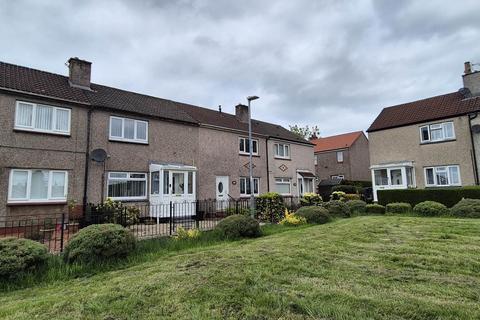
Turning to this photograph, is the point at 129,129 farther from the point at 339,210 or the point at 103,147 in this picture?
the point at 339,210

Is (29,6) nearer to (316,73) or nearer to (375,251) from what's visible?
(375,251)

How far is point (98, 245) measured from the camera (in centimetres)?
690

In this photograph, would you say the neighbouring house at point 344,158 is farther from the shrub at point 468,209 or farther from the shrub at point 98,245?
the shrub at point 98,245

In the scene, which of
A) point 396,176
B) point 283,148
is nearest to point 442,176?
point 396,176

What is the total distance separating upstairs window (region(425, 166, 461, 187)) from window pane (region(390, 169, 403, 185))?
1.92 metres

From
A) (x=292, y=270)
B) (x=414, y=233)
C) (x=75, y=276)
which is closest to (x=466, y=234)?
(x=414, y=233)

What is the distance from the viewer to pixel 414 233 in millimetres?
9125

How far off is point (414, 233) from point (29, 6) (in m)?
15.0

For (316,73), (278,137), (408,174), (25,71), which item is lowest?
(408,174)

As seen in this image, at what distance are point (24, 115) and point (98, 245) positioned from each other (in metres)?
9.55

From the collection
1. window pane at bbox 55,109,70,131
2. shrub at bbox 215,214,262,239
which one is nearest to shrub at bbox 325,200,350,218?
shrub at bbox 215,214,262,239

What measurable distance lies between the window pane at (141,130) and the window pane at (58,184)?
441 centimetres

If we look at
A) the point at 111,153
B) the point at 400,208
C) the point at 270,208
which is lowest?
the point at 400,208

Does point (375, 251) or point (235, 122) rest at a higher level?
point (235, 122)
